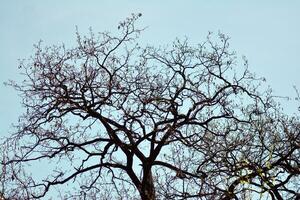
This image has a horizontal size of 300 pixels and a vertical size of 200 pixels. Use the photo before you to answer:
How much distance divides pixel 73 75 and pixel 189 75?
117 inches

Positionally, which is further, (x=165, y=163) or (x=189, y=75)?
(x=189, y=75)

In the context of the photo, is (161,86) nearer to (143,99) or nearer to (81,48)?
(143,99)

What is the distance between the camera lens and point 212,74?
1177 cm

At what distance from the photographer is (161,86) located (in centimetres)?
1135

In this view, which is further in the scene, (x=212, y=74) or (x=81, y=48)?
(x=212, y=74)

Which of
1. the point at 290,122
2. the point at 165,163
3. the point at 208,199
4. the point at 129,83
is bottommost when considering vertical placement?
the point at 208,199

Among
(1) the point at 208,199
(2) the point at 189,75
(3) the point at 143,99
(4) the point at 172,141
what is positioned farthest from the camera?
(2) the point at 189,75

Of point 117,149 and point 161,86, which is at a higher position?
point 161,86

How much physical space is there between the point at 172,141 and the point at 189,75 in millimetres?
2230

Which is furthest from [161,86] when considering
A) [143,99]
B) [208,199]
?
[208,199]

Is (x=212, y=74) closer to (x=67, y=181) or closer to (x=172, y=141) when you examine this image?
(x=172, y=141)

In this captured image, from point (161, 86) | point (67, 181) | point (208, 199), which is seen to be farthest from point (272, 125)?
point (67, 181)

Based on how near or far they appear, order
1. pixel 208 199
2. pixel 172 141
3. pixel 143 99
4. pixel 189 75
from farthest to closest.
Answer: pixel 189 75 < pixel 143 99 < pixel 172 141 < pixel 208 199

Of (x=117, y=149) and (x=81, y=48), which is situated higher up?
(x=81, y=48)
